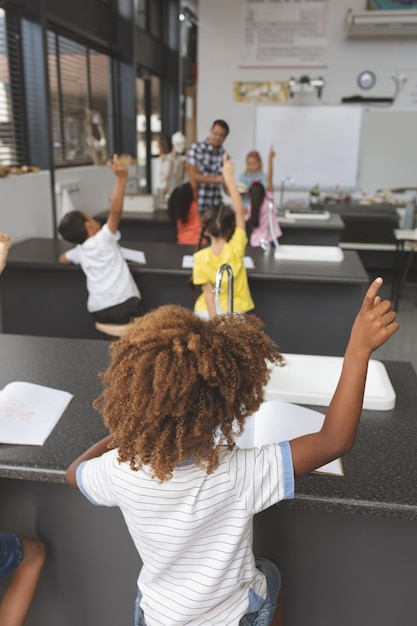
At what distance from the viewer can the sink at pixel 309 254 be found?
288 centimetres

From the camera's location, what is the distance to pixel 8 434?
1185 mm

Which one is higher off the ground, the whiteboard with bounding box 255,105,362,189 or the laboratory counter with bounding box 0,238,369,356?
the whiteboard with bounding box 255,105,362,189

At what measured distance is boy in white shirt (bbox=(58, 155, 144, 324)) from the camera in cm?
256

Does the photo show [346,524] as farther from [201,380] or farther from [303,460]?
[201,380]

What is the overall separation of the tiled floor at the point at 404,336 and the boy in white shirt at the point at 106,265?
61.2 inches

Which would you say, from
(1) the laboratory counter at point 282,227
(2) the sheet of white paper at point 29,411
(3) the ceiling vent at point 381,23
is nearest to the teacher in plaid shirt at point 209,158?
(1) the laboratory counter at point 282,227

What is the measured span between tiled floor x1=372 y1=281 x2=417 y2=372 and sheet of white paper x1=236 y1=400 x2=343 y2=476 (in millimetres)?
2197

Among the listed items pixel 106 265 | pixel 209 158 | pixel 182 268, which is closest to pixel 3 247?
pixel 106 265

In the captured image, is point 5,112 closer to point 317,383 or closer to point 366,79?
point 317,383

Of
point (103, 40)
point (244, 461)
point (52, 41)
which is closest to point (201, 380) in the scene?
point (244, 461)

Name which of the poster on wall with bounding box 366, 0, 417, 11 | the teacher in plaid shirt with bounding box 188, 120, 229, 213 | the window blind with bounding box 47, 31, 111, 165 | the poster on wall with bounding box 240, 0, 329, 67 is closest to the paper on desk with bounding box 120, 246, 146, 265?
the teacher in plaid shirt with bounding box 188, 120, 229, 213

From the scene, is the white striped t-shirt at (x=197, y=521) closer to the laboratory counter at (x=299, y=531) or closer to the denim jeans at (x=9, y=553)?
the laboratory counter at (x=299, y=531)

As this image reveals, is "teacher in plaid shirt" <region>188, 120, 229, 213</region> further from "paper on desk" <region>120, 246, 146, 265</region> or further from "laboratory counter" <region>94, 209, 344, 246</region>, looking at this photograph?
"paper on desk" <region>120, 246, 146, 265</region>

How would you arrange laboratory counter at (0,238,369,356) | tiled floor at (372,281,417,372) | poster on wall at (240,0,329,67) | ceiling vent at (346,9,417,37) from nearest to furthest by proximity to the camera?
1. laboratory counter at (0,238,369,356)
2. tiled floor at (372,281,417,372)
3. ceiling vent at (346,9,417,37)
4. poster on wall at (240,0,329,67)
